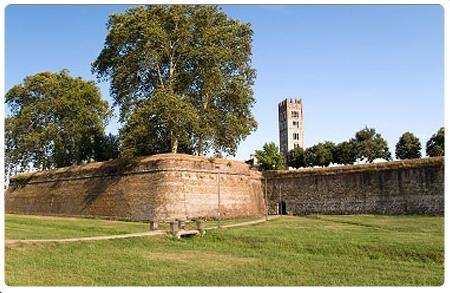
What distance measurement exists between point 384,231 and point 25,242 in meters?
12.8

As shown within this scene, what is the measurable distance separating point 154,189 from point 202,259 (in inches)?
438

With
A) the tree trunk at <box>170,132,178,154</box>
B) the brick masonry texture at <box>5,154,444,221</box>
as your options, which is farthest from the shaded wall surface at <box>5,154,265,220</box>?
the tree trunk at <box>170,132,178,154</box>

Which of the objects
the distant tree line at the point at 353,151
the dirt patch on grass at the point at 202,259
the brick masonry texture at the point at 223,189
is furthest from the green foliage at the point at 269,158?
the dirt patch on grass at the point at 202,259

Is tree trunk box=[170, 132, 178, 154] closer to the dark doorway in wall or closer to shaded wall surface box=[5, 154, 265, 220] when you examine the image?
shaded wall surface box=[5, 154, 265, 220]

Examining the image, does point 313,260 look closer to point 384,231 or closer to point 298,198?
point 384,231

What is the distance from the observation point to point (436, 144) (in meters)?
41.1

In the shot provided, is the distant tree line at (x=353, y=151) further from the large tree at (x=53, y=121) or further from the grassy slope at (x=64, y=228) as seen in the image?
the grassy slope at (x=64, y=228)

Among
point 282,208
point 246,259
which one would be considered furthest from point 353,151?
point 246,259

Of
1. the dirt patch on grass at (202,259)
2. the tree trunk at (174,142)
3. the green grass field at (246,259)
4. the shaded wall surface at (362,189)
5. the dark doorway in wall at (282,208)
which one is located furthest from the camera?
the dark doorway in wall at (282,208)

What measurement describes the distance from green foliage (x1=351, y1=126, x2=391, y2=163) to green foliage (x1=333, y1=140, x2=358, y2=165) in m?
0.42

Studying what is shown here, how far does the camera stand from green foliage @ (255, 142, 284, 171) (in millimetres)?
43938

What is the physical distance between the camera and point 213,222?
25547 mm

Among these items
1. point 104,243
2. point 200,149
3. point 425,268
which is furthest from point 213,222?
point 425,268

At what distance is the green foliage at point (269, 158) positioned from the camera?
43.9 metres
